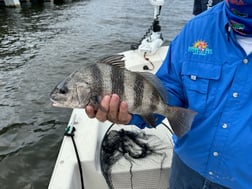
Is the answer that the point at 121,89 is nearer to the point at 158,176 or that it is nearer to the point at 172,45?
the point at 172,45

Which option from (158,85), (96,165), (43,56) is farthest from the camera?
(43,56)

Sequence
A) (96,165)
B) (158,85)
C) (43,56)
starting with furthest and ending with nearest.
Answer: (43,56) → (96,165) → (158,85)

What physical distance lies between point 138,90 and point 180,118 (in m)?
0.26

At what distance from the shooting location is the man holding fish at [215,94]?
4.91 feet

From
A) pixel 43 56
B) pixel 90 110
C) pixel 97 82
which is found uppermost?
pixel 97 82

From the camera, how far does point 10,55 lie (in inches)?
412

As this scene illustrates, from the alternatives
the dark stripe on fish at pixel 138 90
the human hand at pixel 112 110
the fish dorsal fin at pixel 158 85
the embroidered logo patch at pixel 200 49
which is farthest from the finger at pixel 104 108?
the embroidered logo patch at pixel 200 49

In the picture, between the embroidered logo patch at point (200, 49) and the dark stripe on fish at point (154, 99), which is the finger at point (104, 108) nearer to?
the dark stripe on fish at point (154, 99)

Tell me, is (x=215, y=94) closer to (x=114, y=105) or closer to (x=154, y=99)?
(x=154, y=99)

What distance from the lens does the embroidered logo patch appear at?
5.30 feet

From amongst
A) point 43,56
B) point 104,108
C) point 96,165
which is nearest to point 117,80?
point 104,108

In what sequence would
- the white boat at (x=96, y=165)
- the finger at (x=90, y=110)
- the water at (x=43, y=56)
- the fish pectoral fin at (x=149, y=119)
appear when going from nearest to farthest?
1. the finger at (x=90, y=110)
2. the fish pectoral fin at (x=149, y=119)
3. the white boat at (x=96, y=165)
4. the water at (x=43, y=56)

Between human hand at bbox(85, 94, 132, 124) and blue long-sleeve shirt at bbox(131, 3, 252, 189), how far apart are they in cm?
14

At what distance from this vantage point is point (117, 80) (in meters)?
1.62
